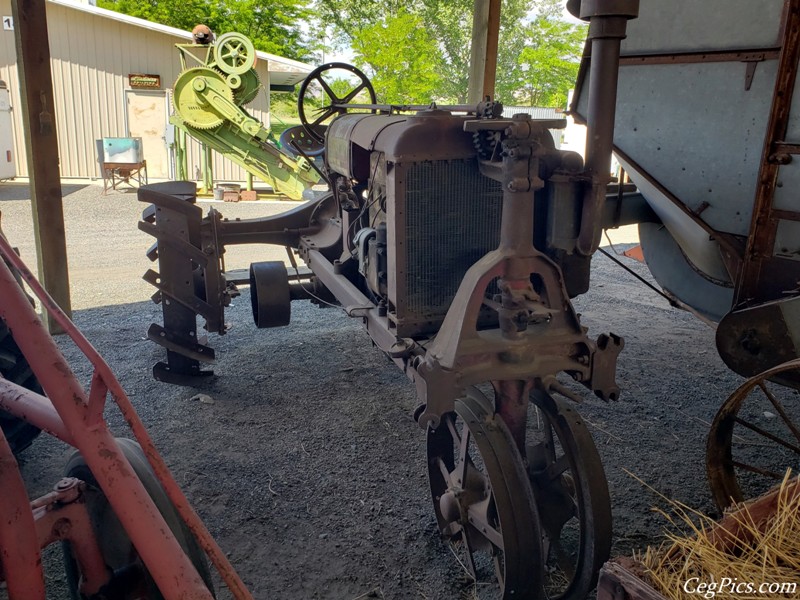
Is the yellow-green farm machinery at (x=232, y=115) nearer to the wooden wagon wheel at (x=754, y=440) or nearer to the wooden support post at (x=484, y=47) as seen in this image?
the wooden support post at (x=484, y=47)

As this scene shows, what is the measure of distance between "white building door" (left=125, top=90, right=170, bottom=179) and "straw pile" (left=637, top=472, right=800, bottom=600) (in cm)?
1393

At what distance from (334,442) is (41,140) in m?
2.76

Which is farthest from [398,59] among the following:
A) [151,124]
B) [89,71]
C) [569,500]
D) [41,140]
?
[569,500]

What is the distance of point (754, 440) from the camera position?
3523 mm

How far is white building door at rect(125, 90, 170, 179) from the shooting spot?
14000 mm

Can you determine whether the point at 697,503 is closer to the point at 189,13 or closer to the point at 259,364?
the point at 259,364

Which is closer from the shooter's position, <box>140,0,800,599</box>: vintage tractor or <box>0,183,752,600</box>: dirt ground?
<box>140,0,800,599</box>: vintage tractor

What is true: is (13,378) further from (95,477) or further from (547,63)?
(547,63)

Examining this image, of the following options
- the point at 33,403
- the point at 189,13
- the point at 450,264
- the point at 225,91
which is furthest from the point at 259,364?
the point at 189,13

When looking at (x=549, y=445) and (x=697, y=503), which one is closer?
(x=549, y=445)

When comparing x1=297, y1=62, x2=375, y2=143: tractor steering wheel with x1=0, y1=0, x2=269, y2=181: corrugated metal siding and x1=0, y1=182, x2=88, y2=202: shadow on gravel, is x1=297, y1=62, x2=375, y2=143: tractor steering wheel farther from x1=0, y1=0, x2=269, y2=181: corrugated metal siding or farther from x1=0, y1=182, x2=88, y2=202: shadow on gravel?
x1=0, y1=0, x2=269, y2=181: corrugated metal siding

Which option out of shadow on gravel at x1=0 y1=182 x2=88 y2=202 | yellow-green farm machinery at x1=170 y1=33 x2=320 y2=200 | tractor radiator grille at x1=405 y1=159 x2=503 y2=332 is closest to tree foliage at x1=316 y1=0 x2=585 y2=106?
yellow-green farm machinery at x1=170 y1=33 x2=320 y2=200

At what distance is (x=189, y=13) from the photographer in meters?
22.2

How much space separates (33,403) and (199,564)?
607mm
